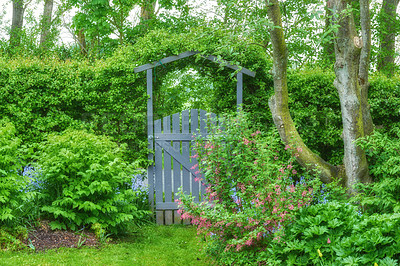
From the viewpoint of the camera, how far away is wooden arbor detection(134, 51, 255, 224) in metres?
6.63

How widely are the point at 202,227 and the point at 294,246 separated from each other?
1092mm

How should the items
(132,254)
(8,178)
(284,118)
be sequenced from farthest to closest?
Result: 1. (284,118)
2. (132,254)
3. (8,178)

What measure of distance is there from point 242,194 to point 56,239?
2.46 meters

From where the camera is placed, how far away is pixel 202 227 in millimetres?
4320

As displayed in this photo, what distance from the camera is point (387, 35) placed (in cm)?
1170

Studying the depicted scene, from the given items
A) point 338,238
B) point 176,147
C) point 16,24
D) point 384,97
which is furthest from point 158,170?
point 16,24

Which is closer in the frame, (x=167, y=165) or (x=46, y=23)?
(x=167, y=165)

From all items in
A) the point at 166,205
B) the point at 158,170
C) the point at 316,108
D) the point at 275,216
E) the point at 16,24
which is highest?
the point at 16,24

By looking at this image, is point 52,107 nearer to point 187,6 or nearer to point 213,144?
point 213,144

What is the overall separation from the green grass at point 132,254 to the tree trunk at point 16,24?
11.7m

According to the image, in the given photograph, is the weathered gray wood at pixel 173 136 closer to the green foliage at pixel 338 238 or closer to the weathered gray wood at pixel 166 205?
the weathered gray wood at pixel 166 205

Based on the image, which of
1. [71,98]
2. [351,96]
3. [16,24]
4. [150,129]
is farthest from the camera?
[16,24]

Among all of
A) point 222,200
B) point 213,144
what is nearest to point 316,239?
point 222,200

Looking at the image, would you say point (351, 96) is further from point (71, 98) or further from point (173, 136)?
point (71, 98)
